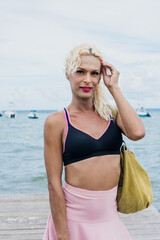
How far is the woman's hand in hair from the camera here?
1.90 m

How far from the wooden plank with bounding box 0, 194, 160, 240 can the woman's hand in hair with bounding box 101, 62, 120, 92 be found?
2453mm

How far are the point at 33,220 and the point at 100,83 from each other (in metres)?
2.83

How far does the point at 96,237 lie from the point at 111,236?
0.28 feet

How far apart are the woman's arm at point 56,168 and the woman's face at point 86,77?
193 mm

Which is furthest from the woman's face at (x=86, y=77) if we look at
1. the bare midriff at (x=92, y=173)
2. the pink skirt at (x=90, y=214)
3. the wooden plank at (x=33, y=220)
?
the wooden plank at (x=33, y=220)

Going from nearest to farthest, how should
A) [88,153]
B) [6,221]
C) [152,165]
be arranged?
[88,153]
[6,221]
[152,165]

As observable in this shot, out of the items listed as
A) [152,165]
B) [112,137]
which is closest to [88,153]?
[112,137]

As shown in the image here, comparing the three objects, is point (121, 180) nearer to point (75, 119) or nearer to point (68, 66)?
point (75, 119)

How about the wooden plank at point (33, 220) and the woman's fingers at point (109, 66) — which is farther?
the wooden plank at point (33, 220)

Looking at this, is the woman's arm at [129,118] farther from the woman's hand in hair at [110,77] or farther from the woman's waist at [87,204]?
the woman's waist at [87,204]

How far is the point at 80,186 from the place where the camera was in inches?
72.0

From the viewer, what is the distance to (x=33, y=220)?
14.1ft

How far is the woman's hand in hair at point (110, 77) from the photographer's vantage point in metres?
1.90

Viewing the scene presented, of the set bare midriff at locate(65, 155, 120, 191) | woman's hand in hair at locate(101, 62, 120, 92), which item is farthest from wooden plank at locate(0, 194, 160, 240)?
woman's hand in hair at locate(101, 62, 120, 92)
